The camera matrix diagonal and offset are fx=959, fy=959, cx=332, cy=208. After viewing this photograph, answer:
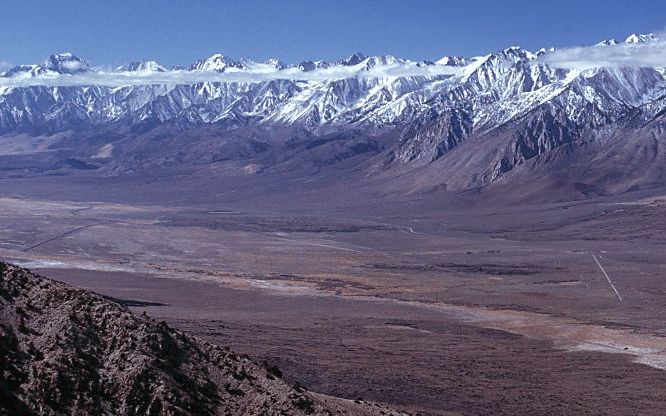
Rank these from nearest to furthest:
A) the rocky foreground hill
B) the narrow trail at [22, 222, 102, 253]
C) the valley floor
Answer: the rocky foreground hill, the valley floor, the narrow trail at [22, 222, 102, 253]

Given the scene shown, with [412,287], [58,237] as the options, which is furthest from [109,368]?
[58,237]

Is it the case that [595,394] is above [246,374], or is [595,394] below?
below

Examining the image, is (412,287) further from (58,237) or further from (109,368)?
(109,368)

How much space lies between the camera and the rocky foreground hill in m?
23.3

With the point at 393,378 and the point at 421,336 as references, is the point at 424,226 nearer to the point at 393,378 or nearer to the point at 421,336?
the point at 421,336

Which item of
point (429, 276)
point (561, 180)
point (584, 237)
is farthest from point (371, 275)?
point (561, 180)

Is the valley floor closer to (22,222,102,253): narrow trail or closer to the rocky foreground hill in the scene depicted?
(22,222,102,253): narrow trail

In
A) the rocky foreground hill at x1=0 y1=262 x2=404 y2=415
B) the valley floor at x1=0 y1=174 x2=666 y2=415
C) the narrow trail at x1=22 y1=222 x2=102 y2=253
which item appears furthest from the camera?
the narrow trail at x1=22 y1=222 x2=102 y2=253

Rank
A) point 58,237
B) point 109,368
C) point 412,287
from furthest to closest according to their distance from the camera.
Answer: point 58,237, point 412,287, point 109,368

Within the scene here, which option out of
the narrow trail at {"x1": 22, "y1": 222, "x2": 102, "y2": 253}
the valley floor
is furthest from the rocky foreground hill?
the narrow trail at {"x1": 22, "y1": 222, "x2": 102, "y2": 253}

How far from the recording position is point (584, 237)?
5246 inches

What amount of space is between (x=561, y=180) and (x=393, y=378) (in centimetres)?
14811

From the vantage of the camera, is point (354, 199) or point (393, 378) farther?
point (354, 199)

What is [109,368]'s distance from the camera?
24.9 metres
